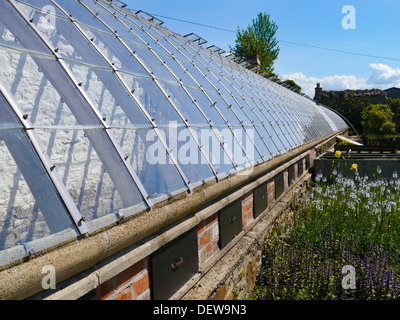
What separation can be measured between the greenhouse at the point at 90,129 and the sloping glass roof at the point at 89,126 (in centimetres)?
1

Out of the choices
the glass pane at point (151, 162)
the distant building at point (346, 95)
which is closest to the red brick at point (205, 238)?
the glass pane at point (151, 162)

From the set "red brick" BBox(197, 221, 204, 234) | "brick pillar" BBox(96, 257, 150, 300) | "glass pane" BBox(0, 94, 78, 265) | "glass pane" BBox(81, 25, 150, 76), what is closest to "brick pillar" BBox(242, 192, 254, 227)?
"red brick" BBox(197, 221, 204, 234)

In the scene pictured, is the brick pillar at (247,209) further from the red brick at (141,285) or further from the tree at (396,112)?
the tree at (396,112)

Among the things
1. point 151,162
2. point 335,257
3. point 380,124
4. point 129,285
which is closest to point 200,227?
point 151,162

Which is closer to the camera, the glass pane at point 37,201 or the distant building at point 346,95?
the glass pane at point 37,201

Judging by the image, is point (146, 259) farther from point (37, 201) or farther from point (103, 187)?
point (37, 201)

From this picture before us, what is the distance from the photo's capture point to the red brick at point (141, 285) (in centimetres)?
249

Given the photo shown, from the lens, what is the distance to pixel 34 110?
348 centimetres

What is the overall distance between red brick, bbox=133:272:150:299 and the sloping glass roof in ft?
1.80

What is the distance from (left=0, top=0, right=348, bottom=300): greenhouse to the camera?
2012mm

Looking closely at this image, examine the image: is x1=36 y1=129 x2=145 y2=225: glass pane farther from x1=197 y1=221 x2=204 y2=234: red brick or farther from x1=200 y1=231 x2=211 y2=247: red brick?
x1=200 y1=231 x2=211 y2=247: red brick

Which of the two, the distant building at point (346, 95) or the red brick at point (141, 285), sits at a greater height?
the distant building at point (346, 95)

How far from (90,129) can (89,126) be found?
1.0 inches
